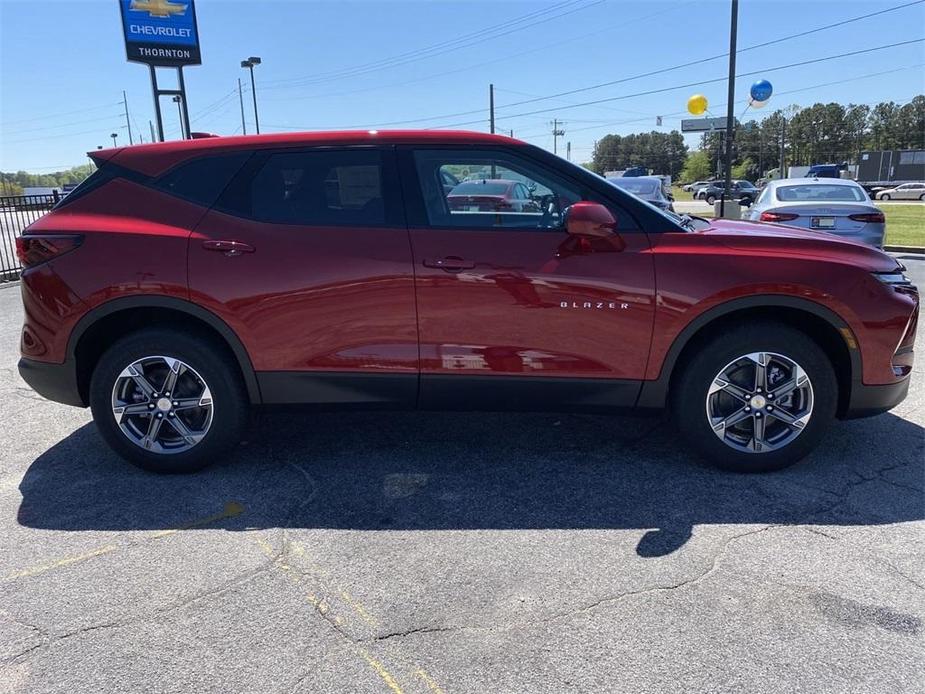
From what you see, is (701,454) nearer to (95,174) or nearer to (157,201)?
(157,201)

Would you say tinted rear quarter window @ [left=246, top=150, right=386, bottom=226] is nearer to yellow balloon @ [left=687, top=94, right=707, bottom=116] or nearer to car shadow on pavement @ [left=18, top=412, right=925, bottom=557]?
car shadow on pavement @ [left=18, top=412, right=925, bottom=557]

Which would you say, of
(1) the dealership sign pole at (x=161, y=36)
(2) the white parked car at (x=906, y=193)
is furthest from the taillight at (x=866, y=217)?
(2) the white parked car at (x=906, y=193)

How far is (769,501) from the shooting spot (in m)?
3.36

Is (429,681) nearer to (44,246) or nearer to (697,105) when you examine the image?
(44,246)

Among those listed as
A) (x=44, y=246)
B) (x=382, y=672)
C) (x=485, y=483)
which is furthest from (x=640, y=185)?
(x=382, y=672)

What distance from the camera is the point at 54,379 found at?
146 inches

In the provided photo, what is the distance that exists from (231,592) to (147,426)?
4.75 ft

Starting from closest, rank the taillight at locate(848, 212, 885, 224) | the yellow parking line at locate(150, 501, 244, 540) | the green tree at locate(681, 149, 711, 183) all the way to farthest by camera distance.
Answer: the yellow parking line at locate(150, 501, 244, 540) → the taillight at locate(848, 212, 885, 224) → the green tree at locate(681, 149, 711, 183)

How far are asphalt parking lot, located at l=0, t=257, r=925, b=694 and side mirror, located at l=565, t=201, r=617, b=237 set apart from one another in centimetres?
135

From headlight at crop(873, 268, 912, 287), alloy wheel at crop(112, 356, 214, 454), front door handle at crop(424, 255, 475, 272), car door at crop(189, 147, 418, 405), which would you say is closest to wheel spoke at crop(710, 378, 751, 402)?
headlight at crop(873, 268, 912, 287)

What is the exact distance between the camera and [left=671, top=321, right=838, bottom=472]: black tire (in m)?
3.47

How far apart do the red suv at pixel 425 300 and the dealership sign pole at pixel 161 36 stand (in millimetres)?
16005

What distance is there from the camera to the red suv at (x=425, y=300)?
3418 millimetres

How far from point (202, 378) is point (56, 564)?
44.4 inches
